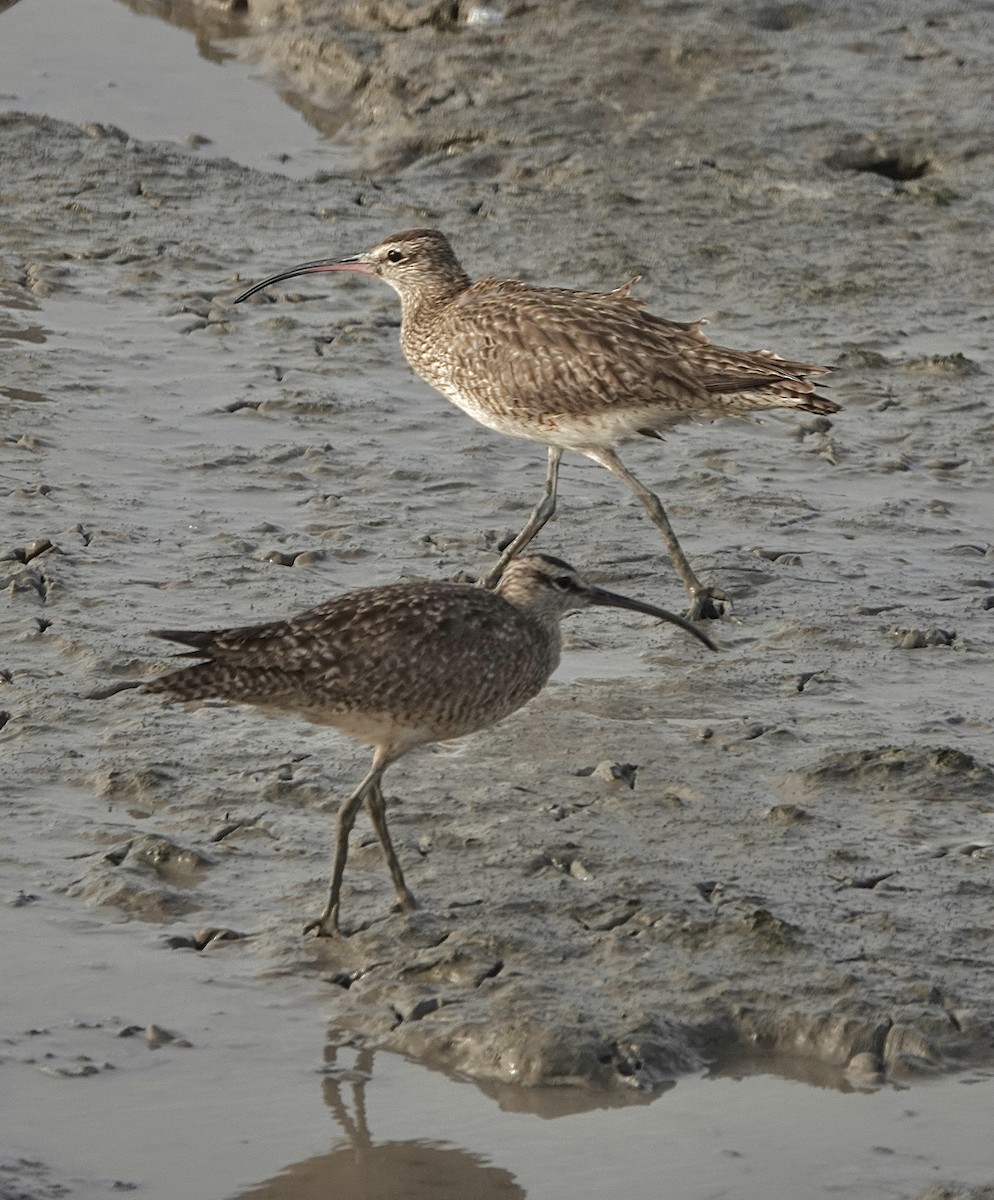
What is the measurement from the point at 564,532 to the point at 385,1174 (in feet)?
13.1

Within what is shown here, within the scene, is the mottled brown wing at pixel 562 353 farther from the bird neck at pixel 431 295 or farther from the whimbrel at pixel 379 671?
the whimbrel at pixel 379 671

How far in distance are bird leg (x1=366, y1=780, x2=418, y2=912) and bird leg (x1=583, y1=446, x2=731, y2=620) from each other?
219 cm

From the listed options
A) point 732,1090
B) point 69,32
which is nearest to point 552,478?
point 732,1090

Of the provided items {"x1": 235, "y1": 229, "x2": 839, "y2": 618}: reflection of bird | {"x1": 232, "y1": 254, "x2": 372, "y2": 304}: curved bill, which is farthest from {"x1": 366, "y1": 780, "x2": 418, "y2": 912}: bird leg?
{"x1": 232, "y1": 254, "x2": 372, "y2": 304}: curved bill

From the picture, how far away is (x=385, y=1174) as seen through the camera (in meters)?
4.50

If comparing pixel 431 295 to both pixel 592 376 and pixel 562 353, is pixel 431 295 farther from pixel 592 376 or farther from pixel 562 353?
pixel 592 376

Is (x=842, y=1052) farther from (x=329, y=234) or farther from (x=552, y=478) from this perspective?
(x=329, y=234)

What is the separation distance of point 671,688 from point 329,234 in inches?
206

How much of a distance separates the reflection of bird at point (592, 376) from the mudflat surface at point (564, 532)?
404 millimetres

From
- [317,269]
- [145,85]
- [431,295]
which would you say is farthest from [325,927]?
[145,85]

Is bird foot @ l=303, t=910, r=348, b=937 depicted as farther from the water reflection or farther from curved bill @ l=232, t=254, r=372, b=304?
curved bill @ l=232, t=254, r=372, b=304

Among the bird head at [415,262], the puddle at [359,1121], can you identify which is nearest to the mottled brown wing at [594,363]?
the bird head at [415,262]

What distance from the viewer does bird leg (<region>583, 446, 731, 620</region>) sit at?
7.42 m

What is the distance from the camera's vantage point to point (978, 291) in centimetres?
1063
